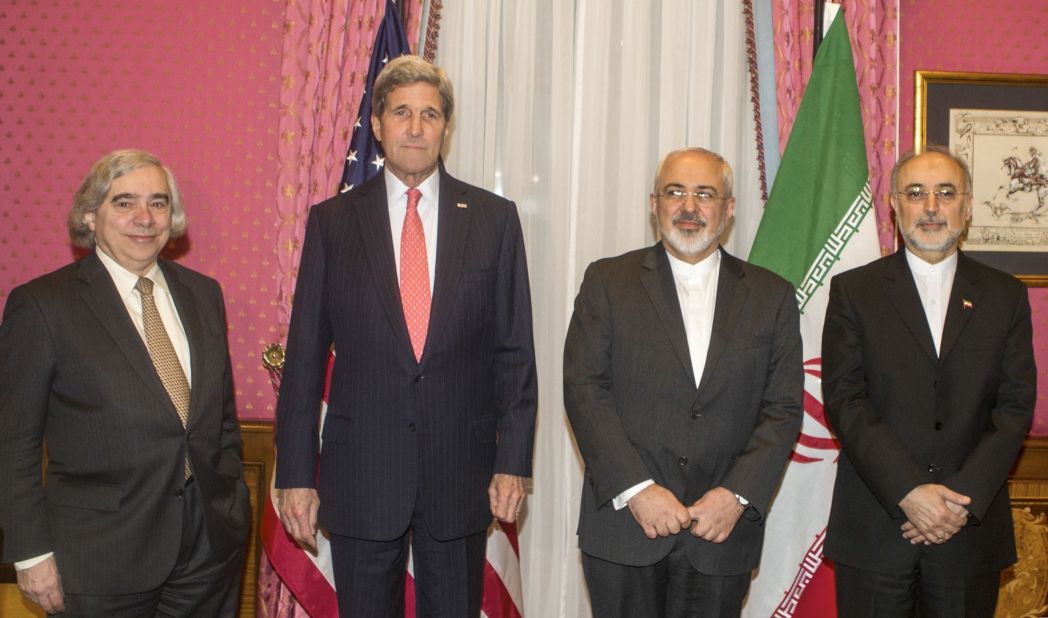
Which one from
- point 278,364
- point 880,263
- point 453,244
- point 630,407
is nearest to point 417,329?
point 453,244

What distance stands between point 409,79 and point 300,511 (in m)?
1.23

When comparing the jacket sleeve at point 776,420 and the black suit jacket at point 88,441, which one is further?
the jacket sleeve at point 776,420

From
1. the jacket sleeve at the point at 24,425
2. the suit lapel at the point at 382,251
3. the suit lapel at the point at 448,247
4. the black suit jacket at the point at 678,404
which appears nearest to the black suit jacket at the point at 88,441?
the jacket sleeve at the point at 24,425

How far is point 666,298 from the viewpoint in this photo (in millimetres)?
2623

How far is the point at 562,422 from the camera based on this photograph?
371cm

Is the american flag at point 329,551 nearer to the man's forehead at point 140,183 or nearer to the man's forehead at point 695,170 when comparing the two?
the man's forehead at point 140,183

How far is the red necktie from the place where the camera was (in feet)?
8.22

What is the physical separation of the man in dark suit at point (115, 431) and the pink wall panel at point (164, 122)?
124 cm

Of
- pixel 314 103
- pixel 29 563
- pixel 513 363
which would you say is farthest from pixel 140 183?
pixel 314 103

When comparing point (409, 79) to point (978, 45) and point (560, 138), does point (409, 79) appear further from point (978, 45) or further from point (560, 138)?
point (978, 45)

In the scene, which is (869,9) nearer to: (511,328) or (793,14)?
(793,14)

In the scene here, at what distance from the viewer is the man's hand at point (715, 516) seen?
7.91ft

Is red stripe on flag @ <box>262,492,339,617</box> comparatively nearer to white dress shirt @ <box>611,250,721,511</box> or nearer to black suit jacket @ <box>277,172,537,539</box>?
black suit jacket @ <box>277,172,537,539</box>

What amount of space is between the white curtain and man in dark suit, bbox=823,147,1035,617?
3.27 ft
